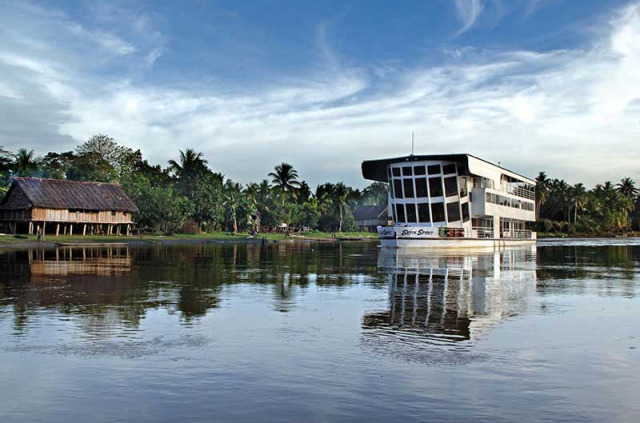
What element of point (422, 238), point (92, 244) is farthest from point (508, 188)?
point (92, 244)

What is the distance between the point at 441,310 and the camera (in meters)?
A: 13.9

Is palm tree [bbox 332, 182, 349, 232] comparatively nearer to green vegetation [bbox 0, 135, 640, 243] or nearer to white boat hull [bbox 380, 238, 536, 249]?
green vegetation [bbox 0, 135, 640, 243]

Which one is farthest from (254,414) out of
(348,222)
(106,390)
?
(348,222)

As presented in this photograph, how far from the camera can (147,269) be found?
1037 inches

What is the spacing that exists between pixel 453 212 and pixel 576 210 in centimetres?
8763

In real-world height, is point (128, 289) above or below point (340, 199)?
below

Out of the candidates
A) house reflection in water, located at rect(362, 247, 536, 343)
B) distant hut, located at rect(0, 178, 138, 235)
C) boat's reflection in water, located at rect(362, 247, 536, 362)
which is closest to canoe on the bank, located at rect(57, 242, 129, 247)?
distant hut, located at rect(0, 178, 138, 235)

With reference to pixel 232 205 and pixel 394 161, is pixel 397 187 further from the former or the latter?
pixel 232 205

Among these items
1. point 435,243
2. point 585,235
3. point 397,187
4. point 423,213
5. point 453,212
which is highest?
point 397,187

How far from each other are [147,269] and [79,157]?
235ft

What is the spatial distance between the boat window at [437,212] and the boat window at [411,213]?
1.75 m

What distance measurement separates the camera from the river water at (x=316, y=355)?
21.8 ft

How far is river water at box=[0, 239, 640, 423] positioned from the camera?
21.8 ft

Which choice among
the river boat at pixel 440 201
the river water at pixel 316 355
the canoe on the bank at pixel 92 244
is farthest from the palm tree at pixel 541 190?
the river water at pixel 316 355
